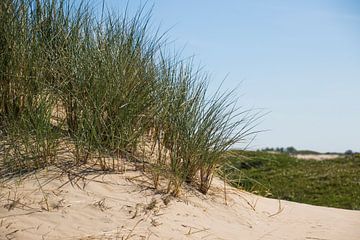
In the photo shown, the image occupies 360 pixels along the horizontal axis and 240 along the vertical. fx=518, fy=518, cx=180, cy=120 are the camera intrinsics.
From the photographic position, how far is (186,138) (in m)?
5.05

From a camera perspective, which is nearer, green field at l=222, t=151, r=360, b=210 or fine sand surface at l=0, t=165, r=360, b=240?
fine sand surface at l=0, t=165, r=360, b=240

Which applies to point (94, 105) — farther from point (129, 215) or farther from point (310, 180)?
point (310, 180)

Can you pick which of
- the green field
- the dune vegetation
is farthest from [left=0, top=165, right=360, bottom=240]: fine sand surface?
the green field

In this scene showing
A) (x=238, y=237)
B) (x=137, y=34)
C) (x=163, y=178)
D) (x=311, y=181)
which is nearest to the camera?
(x=238, y=237)

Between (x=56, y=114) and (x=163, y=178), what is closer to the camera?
(x=163, y=178)

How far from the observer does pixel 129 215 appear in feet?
13.5

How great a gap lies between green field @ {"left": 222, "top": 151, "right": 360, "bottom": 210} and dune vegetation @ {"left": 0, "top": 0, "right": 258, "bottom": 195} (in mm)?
2831

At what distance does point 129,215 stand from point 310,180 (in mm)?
8620

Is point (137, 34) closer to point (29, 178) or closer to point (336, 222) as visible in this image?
point (29, 178)

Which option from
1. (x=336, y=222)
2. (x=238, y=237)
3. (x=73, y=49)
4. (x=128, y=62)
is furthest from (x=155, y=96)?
(x=336, y=222)

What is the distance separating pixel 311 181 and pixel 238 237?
7.99 metres

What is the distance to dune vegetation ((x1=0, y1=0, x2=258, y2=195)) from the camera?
4.72m

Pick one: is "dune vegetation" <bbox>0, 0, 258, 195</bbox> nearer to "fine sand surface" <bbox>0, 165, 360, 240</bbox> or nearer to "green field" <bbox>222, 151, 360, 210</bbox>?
"fine sand surface" <bbox>0, 165, 360, 240</bbox>

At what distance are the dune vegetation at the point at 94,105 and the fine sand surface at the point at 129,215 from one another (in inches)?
8.7
